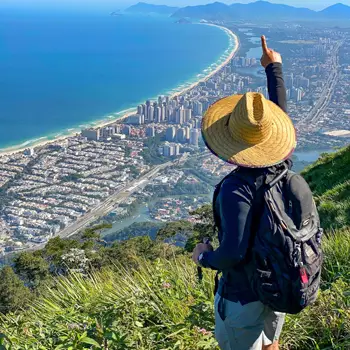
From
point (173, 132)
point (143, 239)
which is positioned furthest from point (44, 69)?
point (143, 239)

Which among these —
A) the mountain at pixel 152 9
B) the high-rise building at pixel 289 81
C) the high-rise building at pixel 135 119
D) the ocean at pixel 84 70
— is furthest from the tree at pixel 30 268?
the mountain at pixel 152 9

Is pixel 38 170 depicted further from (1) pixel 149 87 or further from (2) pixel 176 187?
(1) pixel 149 87

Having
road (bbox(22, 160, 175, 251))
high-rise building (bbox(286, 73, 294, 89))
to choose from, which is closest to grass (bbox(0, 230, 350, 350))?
road (bbox(22, 160, 175, 251))

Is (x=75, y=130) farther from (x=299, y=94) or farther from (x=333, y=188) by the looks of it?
(x=333, y=188)

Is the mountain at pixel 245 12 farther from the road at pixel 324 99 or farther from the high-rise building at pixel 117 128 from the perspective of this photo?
the high-rise building at pixel 117 128

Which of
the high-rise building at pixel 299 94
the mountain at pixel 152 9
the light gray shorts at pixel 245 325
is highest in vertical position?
the light gray shorts at pixel 245 325

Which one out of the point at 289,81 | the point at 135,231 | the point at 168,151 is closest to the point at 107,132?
the point at 168,151
